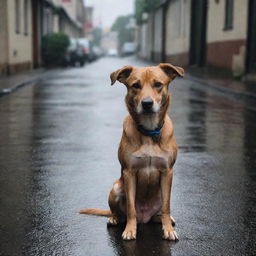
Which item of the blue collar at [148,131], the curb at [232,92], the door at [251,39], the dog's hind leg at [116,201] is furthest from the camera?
the door at [251,39]

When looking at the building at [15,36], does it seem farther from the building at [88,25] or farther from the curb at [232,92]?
the building at [88,25]

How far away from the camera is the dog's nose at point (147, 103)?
11.9 feet

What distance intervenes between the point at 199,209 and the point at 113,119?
651cm

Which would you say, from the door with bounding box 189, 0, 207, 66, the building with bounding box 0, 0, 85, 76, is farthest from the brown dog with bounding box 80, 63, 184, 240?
the door with bounding box 189, 0, 207, 66

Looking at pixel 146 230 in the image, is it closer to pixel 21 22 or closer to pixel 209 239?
pixel 209 239

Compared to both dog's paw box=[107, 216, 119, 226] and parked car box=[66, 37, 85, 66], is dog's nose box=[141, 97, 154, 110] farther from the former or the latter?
parked car box=[66, 37, 85, 66]

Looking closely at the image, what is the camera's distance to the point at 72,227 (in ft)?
13.9

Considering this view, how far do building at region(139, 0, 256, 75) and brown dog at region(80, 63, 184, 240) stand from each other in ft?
58.9

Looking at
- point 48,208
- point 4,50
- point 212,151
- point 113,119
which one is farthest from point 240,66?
point 48,208

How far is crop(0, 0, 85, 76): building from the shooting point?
79.4 ft

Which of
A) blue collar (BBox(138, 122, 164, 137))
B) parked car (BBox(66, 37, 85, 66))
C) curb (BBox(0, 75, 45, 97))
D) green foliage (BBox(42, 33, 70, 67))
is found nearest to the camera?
blue collar (BBox(138, 122, 164, 137))

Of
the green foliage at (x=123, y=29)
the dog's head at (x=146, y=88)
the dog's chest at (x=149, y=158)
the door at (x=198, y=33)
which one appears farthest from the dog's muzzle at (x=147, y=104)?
the green foliage at (x=123, y=29)

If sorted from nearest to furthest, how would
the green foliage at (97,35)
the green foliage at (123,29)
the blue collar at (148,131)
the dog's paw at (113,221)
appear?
the blue collar at (148,131) → the dog's paw at (113,221) → the green foliage at (123,29) → the green foliage at (97,35)

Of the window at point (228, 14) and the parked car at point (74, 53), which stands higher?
the window at point (228, 14)
